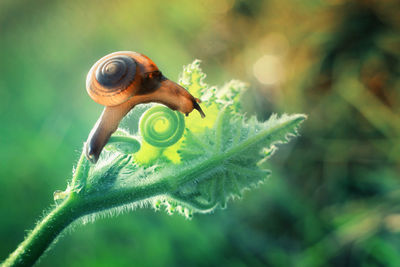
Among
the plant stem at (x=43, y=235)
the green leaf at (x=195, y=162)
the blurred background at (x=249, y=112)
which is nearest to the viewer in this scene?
the plant stem at (x=43, y=235)

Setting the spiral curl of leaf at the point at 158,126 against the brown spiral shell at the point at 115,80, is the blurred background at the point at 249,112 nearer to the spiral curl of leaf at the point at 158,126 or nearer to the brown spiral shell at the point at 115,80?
the spiral curl of leaf at the point at 158,126

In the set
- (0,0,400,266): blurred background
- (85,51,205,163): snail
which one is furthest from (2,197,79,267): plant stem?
(0,0,400,266): blurred background

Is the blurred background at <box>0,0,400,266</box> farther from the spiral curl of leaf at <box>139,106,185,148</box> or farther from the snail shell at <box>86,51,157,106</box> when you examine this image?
the snail shell at <box>86,51,157,106</box>

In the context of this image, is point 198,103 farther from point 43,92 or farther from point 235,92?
point 43,92

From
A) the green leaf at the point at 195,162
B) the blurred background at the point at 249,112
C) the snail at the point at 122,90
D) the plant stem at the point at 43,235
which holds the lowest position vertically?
the plant stem at the point at 43,235

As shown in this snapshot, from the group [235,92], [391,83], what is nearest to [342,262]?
[391,83]

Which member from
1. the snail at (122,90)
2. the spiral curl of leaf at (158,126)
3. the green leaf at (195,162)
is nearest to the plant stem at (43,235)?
the green leaf at (195,162)

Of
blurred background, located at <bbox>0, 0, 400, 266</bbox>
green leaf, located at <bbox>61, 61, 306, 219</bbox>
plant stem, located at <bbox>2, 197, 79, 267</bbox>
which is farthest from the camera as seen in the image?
blurred background, located at <bbox>0, 0, 400, 266</bbox>
